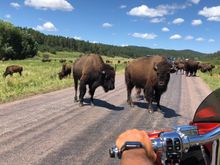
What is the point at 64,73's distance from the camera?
1293 inches

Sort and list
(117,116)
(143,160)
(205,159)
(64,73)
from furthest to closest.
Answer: (64,73)
(117,116)
(205,159)
(143,160)

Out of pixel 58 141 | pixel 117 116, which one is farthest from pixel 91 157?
pixel 117 116

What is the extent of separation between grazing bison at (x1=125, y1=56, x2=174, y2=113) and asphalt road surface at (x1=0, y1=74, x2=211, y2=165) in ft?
2.41

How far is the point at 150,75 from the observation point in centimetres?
1412

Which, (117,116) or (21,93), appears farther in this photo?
(21,93)

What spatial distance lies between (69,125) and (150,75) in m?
4.81

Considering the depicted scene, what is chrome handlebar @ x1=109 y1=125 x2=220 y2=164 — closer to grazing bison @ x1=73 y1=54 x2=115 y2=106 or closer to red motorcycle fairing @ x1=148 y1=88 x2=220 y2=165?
red motorcycle fairing @ x1=148 y1=88 x2=220 y2=165

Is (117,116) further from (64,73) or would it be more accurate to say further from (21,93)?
(64,73)

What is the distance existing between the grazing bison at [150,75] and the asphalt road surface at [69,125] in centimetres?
73

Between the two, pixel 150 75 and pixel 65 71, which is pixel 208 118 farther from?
pixel 65 71

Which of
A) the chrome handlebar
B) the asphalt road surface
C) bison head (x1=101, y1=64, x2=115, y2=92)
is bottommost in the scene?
the asphalt road surface

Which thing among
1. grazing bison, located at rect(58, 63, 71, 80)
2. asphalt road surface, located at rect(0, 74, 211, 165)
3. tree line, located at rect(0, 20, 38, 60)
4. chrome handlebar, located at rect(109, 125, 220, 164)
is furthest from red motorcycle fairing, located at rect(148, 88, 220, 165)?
tree line, located at rect(0, 20, 38, 60)

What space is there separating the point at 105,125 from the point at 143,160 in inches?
357

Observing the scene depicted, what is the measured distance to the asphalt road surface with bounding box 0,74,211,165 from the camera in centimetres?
731
